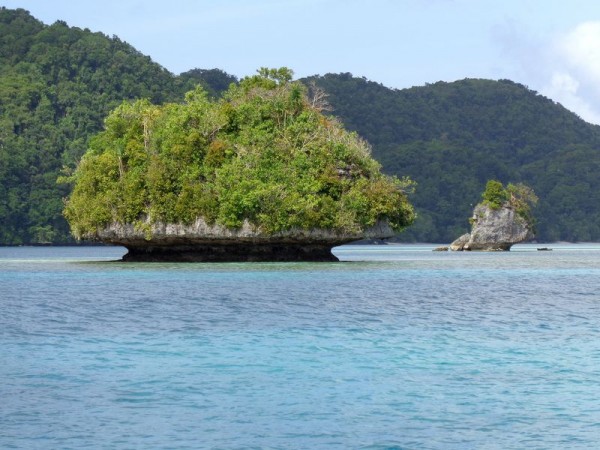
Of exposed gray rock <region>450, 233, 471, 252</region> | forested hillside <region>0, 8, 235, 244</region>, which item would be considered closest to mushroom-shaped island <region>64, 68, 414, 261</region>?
exposed gray rock <region>450, 233, 471, 252</region>

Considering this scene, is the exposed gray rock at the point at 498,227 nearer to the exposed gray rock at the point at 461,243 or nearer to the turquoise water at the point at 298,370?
the exposed gray rock at the point at 461,243

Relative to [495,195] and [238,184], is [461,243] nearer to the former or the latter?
[495,195]

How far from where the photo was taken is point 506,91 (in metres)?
173

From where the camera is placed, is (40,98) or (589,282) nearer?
(589,282)

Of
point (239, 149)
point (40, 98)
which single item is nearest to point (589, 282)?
point (239, 149)

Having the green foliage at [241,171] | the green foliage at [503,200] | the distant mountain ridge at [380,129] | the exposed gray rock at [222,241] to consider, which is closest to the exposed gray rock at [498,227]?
the green foliage at [503,200]

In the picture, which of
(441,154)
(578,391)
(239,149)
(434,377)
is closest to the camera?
(578,391)

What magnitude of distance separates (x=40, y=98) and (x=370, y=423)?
111 m

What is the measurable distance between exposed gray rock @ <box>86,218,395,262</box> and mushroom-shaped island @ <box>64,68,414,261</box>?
54 mm

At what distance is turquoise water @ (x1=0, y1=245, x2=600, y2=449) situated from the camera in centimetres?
1153

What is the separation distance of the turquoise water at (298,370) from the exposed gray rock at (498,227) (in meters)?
52.1

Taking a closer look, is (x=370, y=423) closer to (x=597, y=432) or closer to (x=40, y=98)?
(x=597, y=432)

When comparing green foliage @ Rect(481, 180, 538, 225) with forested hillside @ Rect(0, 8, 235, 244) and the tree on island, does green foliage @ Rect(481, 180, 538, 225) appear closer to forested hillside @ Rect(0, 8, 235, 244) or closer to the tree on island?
the tree on island

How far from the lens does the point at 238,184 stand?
45.0 metres
